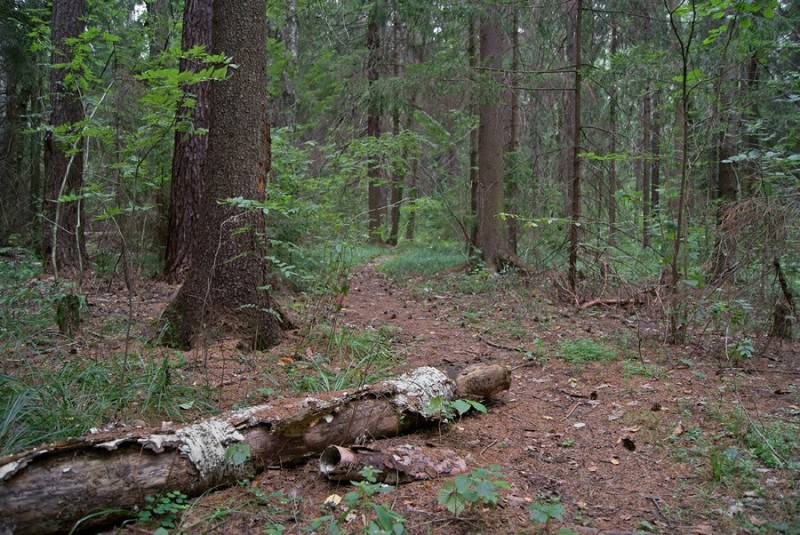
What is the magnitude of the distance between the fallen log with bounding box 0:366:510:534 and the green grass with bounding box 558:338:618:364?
227cm

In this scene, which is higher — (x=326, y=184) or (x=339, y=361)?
(x=326, y=184)

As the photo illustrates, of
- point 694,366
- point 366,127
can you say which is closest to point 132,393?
point 694,366

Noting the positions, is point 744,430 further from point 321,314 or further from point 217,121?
point 217,121

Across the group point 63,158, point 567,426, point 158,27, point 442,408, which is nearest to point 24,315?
point 63,158

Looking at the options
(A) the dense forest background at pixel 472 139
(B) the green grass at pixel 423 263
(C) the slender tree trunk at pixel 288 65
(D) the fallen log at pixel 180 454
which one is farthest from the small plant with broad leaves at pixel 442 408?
(C) the slender tree trunk at pixel 288 65

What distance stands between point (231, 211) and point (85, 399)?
2.17m

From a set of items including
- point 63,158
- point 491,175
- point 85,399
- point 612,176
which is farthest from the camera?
point 491,175

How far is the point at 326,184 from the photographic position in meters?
9.55

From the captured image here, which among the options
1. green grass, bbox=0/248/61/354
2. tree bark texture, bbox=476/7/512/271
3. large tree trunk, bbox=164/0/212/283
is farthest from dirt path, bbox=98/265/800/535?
tree bark texture, bbox=476/7/512/271

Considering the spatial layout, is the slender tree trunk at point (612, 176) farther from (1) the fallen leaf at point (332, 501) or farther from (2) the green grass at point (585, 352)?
(1) the fallen leaf at point (332, 501)

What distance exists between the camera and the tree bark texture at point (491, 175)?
435 inches

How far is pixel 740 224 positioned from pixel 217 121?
5.27 metres

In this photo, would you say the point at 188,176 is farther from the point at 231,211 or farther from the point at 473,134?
the point at 473,134

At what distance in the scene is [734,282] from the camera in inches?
207
